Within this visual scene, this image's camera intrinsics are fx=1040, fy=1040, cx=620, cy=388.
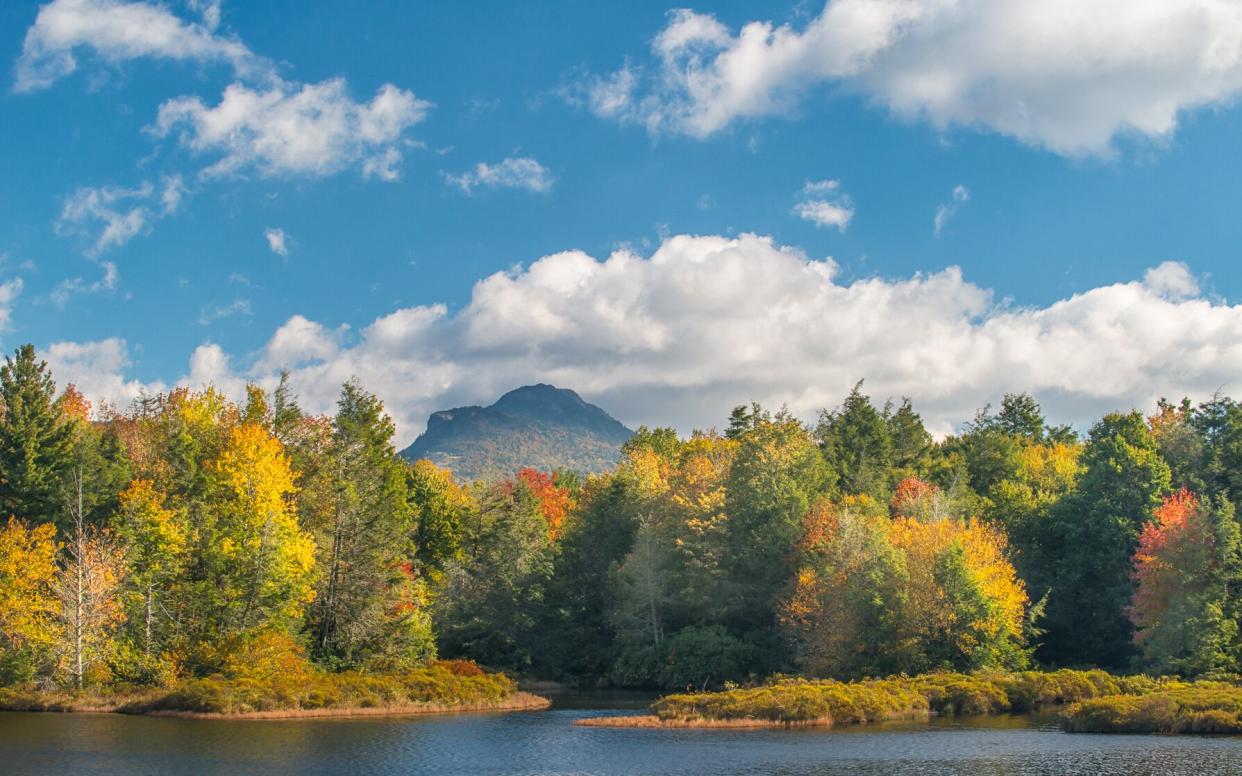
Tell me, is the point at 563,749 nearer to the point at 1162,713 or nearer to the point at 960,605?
the point at 1162,713

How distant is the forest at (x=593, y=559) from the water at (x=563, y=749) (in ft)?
35.2

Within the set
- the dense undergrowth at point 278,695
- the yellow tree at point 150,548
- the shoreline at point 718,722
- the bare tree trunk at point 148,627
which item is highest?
the yellow tree at point 150,548

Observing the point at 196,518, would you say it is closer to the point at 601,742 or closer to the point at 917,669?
the point at 601,742

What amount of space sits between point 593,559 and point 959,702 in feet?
142

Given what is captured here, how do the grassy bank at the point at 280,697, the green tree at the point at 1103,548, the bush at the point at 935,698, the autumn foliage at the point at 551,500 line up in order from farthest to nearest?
the autumn foliage at the point at 551,500
the green tree at the point at 1103,548
the grassy bank at the point at 280,697
the bush at the point at 935,698

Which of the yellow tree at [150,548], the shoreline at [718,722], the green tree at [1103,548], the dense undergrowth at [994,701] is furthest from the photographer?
the green tree at [1103,548]

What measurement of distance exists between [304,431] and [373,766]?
49.9 meters

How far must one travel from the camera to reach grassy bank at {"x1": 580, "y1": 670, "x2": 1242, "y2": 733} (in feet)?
171

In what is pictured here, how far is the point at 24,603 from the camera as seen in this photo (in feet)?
205

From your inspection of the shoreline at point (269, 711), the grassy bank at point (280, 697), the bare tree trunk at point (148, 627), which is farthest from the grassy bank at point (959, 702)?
the bare tree trunk at point (148, 627)

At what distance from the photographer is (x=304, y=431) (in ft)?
283

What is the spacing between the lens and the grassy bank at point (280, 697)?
5991cm

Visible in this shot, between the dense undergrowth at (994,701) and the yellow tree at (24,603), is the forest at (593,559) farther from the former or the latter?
the dense undergrowth at (994,701)

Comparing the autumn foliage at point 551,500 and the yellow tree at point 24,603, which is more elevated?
the autumn foliage at point 551,500
